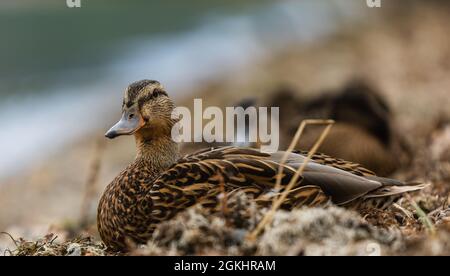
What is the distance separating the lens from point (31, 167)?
13.3 meters

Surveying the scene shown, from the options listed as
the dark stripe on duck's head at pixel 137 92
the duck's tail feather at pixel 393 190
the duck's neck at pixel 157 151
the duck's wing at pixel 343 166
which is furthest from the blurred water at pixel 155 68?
the duck's tail feather at pixel 393 190

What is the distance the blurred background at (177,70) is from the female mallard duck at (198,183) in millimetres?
1978

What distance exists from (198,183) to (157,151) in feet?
2.24

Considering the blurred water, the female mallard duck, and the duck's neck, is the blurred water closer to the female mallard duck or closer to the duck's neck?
the duck's neck

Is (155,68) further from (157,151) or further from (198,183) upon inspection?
(198,183)

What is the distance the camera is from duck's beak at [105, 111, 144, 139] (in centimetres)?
516

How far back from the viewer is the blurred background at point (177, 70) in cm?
1044

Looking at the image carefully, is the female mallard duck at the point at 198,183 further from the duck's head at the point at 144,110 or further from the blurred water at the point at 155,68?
the blurred water at the point at 155,68

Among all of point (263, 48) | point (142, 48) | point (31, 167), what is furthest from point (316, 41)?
point (31, 167)

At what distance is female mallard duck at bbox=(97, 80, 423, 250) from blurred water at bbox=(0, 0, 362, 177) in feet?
28.2

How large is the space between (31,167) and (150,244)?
30.4 feet

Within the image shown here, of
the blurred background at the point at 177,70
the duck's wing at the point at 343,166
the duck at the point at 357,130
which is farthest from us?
the blurred background at the point at 177,70

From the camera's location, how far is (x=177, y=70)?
63.9ft
